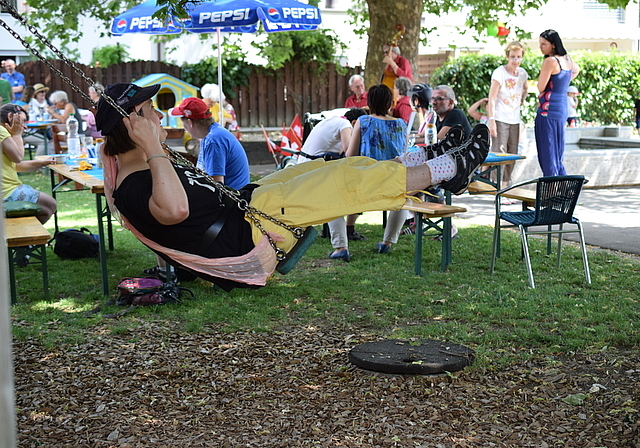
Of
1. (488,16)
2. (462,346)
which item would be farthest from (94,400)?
(488,16)

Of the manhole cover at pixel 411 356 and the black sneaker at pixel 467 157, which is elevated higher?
the black sneaker at pixel 467 157

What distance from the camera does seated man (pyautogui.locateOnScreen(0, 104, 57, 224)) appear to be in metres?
6.18

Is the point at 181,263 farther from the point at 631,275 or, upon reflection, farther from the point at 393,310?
the point at 631,275

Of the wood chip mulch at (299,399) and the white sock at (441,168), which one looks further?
the white sock at (441,168)

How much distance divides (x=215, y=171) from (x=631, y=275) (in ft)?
11.5

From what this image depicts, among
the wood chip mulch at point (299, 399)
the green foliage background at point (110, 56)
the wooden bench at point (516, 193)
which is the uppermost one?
the green foliage background at point (110, 56)

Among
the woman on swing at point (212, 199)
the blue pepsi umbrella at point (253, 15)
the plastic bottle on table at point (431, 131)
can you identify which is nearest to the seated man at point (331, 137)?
the plastic bottle on table at point (431, 131)

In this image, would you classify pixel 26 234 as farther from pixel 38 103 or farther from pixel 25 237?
pixel 38 103

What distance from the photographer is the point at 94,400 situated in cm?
378

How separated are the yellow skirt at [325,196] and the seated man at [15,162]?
2.93 meters

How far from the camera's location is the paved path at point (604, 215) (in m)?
7.62

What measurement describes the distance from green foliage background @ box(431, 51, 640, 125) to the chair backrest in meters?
11.2

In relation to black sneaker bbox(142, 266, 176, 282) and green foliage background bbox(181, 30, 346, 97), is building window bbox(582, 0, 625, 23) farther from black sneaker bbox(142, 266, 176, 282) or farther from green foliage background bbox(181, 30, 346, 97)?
black sneaker bbox(142, 266, 176, 282)

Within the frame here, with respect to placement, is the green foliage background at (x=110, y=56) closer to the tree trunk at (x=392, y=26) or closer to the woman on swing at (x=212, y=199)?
the tree trunk at (x=392, y=26)
